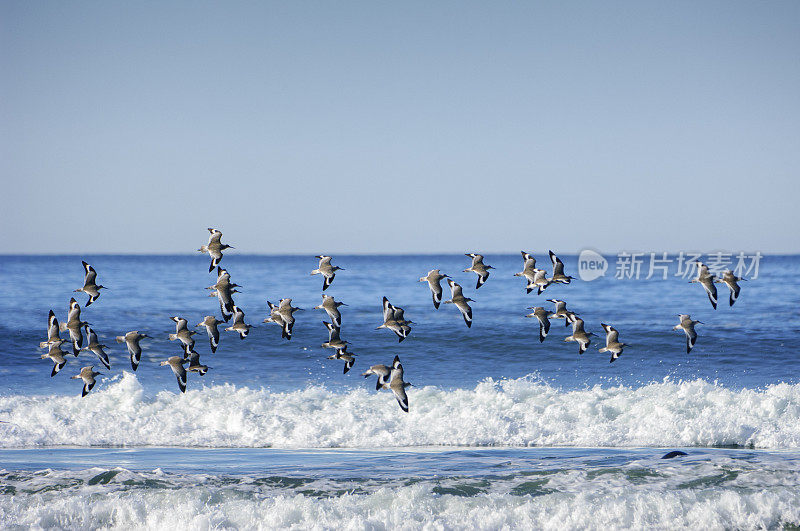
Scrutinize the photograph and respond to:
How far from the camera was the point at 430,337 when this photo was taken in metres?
31.1

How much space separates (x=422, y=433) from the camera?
18.6m

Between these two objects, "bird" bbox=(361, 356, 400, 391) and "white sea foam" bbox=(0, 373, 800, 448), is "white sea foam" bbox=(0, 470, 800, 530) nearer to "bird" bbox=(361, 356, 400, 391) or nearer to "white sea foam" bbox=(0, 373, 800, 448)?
"bird" bbox=(361, 356, 400, 391)

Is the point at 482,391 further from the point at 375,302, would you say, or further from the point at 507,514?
the point at 375,302

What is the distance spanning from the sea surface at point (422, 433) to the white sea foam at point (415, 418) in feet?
0.22

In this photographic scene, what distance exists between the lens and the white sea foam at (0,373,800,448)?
1816cm

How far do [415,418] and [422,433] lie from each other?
1.04m

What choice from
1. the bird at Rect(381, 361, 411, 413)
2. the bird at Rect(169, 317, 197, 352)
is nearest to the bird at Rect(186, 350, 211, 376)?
the bird at Rect(169, 317, 197, 352)

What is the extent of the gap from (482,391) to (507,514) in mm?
8747

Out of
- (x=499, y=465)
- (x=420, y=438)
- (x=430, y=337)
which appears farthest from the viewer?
(x=430, y=337)

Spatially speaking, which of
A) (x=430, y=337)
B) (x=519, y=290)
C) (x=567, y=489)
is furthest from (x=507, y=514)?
(x=519, y=290)

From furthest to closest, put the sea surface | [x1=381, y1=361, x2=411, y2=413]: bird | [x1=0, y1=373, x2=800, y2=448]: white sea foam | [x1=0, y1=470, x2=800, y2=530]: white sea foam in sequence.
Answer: [x1=0, y1=373, x2=800, y2=448]: white sea foam < [x1=381, y1=361, x2=411, y2=413]: bird < the sea surface < [x1=0, y1=470, x2=800, y2=530]: white sea foam

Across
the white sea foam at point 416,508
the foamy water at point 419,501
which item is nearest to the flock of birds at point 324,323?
the foamy water at point 419,501

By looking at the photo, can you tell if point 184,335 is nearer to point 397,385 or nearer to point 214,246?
point 214,246

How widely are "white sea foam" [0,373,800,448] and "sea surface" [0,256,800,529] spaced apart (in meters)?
0.07
